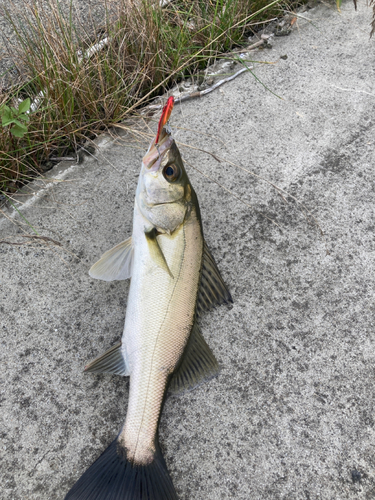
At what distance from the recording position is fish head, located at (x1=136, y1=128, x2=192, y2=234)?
1.81 m

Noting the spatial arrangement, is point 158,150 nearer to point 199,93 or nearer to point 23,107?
point 23,107

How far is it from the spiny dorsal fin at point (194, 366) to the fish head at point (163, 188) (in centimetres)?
52

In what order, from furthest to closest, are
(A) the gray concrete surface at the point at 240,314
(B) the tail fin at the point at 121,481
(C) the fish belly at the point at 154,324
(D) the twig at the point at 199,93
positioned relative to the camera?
(D) the twig at the point at 199,93, (A) the gray concrete surface at the point at 240,314, (C) the fish belly at the point at 154,324, (B) the tail fin at the point at 121,481

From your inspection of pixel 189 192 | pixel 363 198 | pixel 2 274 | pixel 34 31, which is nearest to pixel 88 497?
pixel 2 274

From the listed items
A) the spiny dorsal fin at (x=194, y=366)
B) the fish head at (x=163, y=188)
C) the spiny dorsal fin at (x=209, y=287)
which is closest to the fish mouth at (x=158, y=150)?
the fish head at (x=163, y=188)

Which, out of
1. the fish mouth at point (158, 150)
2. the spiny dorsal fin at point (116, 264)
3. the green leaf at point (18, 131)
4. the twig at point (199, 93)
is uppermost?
the green leaf at point (18, 131)

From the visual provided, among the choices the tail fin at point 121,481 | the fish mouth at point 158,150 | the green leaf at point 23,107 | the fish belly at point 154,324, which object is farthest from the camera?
the green leaf at point 23,107

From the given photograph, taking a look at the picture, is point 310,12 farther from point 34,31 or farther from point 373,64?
point 34,31

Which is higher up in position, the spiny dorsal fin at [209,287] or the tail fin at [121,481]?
the spiny dorsal fin at [209,287]

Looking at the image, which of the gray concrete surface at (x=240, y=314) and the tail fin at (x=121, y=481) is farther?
the gray concrete surface at (x=240, y=314)

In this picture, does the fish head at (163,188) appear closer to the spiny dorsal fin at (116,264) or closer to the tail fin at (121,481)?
the spiny dorsal fin at (116,264)

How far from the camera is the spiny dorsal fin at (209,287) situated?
184cm

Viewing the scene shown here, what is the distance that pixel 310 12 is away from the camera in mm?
3463

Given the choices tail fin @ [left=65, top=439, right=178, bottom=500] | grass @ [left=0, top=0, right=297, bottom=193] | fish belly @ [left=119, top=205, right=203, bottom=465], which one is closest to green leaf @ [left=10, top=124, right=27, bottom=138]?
grass @ [left=0, top=0, right=297, bottom=193]
